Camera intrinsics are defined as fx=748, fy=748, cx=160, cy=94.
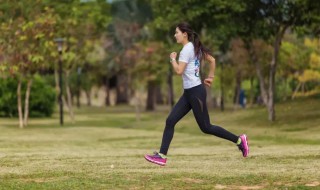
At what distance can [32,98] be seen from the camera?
5512 cm

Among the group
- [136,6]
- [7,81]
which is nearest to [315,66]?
[136,6]

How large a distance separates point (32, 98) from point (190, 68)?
43479 millimetres

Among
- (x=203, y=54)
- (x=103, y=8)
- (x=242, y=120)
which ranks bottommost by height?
(x=242, y=120)

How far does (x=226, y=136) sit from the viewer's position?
13484mm

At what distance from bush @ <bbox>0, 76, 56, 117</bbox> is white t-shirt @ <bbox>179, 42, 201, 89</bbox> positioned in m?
39.8

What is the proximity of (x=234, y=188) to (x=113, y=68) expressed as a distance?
6404 centimetres

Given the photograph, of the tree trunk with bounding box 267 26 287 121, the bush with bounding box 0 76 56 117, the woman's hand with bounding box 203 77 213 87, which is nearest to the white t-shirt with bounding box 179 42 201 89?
the woman's hand with bounding box 203 77 213 87

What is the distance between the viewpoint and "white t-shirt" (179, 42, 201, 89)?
1277 centimetres

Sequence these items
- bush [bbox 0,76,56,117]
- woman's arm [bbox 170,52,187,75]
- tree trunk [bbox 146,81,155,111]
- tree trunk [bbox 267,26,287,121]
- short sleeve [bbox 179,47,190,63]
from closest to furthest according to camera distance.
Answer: woman's arm [bbox 170,52,187,75] → short sleeve [bbox 179,47,190,63] → tree trunk [bbox 267,26,287,121] → bush [bbox 0,76,56,117] → tree trunk [bbox 146,81,155,111]

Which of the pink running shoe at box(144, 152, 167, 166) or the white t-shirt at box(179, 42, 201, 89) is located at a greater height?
the white t-shirt at box(179, 42, 201, 89)

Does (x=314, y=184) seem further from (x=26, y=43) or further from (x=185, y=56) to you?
(x=26, y=43)

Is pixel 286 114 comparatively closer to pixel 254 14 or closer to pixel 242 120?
pixel 242 120

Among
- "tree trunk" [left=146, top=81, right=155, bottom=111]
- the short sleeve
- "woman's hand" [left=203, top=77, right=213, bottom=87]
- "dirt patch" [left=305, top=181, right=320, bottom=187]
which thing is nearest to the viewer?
"dirt patch" [left=305, top=181, right=320, bottom=187]

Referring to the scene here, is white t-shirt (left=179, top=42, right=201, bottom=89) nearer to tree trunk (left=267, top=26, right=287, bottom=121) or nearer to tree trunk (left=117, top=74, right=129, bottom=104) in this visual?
tree trunk (left=267, top=26, right=287, bottom=121)
